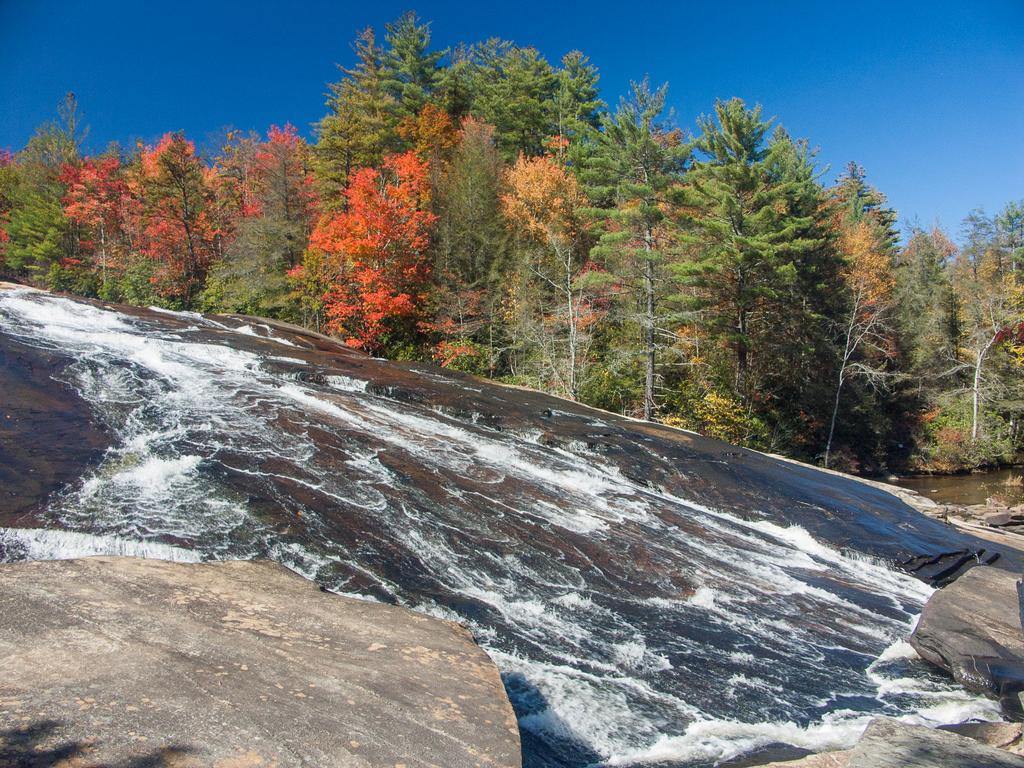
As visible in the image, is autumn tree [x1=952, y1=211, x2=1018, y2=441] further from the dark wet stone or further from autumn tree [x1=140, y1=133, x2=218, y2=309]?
autumn tree [x1=140, y1=133, x2=218, y2=309]

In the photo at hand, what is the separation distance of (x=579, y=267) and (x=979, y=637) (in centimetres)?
2205

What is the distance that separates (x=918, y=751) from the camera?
3545 millimetres

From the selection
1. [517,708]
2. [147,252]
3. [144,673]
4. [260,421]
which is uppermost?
[147,252]

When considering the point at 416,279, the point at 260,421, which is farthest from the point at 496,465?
the point at 416,279

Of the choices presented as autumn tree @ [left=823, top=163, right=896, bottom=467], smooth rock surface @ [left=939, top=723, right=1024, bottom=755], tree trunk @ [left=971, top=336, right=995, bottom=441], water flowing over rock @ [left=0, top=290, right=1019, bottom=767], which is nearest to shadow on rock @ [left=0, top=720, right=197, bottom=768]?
water flowing over rock @ [left=0, top=290, right=1019, bottom=767]

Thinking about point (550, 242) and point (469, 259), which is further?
point (469, 259)

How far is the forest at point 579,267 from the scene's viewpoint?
22500 mm

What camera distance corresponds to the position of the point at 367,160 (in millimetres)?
30578

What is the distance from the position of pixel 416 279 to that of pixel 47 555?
73.1 ft

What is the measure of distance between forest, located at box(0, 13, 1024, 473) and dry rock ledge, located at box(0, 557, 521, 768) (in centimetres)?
1721

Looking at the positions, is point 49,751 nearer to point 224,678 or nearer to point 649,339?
point 224,678

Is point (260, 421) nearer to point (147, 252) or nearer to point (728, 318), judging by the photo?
point (728, 318)

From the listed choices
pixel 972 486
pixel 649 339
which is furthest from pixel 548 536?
pixel 972 486

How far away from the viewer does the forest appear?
73.8ft
